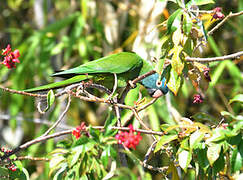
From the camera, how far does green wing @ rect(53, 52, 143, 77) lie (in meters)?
1.59

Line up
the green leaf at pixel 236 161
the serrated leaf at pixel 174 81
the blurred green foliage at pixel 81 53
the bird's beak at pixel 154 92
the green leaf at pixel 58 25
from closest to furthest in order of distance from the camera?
the green leaf at pixel 236 161 < the serrated leaf at pixel 174 81 < the bird's beak at pixel 154 92 < the blurred green foliage at pixel 81 53 < the green leaf at pixel 58 25

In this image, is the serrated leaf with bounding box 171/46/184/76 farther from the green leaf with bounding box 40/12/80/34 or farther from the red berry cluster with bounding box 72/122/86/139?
the green leaf with bounding box 40/12/80/34

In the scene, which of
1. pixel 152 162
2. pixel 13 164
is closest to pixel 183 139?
pixel 152 162

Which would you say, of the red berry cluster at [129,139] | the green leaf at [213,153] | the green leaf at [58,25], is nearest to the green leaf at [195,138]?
the green leaf at [213,153]

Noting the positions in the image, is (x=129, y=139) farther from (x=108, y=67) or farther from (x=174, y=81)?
(x=108, y=67)

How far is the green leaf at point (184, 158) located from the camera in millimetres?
1039

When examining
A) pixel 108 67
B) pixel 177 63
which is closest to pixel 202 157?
pixel 177 63

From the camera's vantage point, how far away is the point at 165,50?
126cm

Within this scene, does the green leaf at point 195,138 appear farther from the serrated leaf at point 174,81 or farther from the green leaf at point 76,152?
the green leaf at point 76,152

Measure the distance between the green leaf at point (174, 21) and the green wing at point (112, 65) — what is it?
0.55m

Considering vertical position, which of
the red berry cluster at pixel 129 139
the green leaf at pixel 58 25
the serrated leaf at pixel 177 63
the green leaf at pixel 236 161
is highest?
the green leaf at pixel 58 25

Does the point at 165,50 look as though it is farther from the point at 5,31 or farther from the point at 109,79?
the point at 5,31

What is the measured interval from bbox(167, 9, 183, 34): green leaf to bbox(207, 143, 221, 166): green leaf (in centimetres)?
39

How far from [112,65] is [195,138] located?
758 mm
